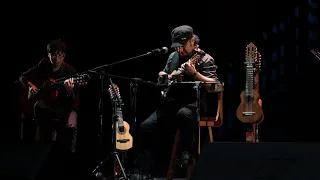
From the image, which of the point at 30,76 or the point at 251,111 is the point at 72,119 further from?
the point at 251,111

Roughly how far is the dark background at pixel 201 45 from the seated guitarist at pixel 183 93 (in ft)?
3.56

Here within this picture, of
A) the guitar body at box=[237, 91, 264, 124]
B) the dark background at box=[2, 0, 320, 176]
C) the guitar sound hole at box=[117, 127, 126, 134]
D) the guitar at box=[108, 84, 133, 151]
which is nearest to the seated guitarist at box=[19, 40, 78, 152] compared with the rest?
the guitar at box=[108, 84, 133, 151]

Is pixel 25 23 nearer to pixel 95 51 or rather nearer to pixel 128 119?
pixel 95 51

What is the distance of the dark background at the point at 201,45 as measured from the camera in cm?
558

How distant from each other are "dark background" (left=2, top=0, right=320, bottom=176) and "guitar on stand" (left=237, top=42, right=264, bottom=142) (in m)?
0.63

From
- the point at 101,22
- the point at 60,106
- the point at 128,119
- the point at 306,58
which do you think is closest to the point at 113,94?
the point at 60,106

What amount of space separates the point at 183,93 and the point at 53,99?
1436 millimetres

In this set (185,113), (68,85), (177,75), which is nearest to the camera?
(185,113)

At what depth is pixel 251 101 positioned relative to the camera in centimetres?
502

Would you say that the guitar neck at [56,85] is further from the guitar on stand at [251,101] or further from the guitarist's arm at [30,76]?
the guitar on stand at [251,101]

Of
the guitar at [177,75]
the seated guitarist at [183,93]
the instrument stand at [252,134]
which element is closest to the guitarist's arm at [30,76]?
the seated guitarist at [183,93]

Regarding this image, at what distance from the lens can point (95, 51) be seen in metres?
5.99

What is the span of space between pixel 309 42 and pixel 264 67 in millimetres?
576

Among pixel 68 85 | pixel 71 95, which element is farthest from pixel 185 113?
pixel 71 95
